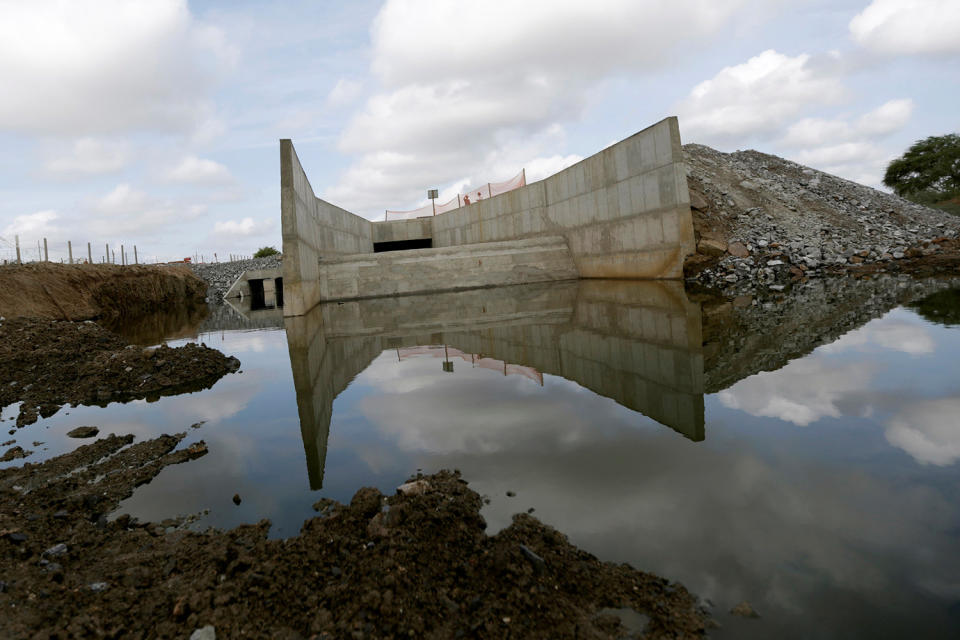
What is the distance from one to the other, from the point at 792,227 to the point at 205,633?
19.0m

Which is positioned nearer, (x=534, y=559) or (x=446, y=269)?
(x=534, y=559)

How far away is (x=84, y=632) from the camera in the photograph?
2047mm

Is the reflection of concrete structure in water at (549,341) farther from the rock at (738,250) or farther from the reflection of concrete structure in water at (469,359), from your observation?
the rock at (738,250)

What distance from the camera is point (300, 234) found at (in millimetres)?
13703

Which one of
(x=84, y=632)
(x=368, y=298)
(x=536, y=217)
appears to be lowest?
(x=84, y=632)

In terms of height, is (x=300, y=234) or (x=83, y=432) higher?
(x=300, y=234)

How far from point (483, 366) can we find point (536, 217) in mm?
16904

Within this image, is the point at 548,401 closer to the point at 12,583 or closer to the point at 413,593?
the point at 413,593

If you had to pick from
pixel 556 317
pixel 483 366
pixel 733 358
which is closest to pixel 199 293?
pixel 556 317

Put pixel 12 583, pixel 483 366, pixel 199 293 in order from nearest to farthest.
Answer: pixel 12 583
pixel 483 366
pixel 199 293

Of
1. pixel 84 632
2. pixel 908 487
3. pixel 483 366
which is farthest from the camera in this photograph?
pixel 483 366

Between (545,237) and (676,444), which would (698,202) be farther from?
(676,444)

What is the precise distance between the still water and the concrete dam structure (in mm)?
7028

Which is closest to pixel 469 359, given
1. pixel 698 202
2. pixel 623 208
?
pixel 623 208
